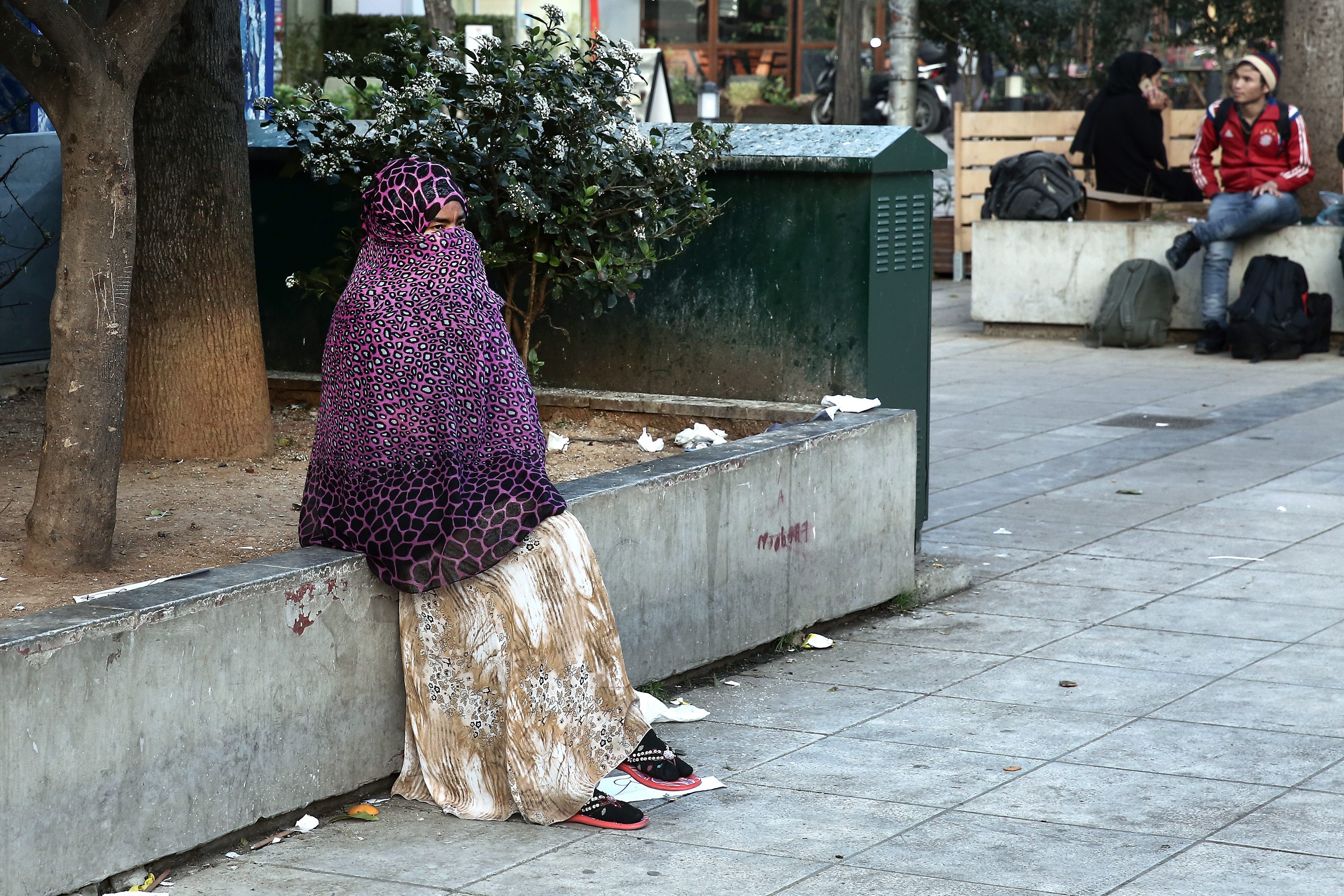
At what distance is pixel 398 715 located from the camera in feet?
14.7

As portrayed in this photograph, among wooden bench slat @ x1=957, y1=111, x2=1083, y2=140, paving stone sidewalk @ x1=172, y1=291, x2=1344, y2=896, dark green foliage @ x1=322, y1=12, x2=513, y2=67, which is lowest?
paving stone sidewalk @ x1=172, y1=291, x2=1344, y2=896

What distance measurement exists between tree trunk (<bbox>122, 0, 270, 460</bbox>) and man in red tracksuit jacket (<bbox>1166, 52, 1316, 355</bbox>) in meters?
7.96

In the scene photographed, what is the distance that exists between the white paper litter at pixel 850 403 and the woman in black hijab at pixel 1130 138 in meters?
8.77

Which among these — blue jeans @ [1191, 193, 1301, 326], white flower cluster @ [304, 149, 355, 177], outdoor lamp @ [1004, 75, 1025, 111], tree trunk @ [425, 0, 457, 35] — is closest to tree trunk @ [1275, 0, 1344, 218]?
blue jeans @ [1191, 193, 1301, 326]

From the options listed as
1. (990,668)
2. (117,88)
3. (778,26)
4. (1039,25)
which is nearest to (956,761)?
(990,668)

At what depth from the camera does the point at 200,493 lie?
18.5ft

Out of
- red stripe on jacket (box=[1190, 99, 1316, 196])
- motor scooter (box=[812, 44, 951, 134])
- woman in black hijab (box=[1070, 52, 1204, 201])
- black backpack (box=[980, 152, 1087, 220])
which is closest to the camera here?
red stripe on jacket (box=[1190, 99, 1316, 196])

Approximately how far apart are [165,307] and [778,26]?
2360cm

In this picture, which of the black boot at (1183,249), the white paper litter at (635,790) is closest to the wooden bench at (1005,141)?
the black boot at (1183,249)

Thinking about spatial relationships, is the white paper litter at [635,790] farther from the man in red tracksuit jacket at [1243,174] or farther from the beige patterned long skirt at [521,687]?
the man in red tracksuit jacket at [1243,174]

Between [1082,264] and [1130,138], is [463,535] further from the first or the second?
[1130,138]

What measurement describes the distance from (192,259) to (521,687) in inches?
95.9

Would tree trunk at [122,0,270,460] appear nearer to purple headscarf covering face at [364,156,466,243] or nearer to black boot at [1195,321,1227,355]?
purple headscarf covering face at [364,156,466,243]

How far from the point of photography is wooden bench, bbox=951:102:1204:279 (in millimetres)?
16172
